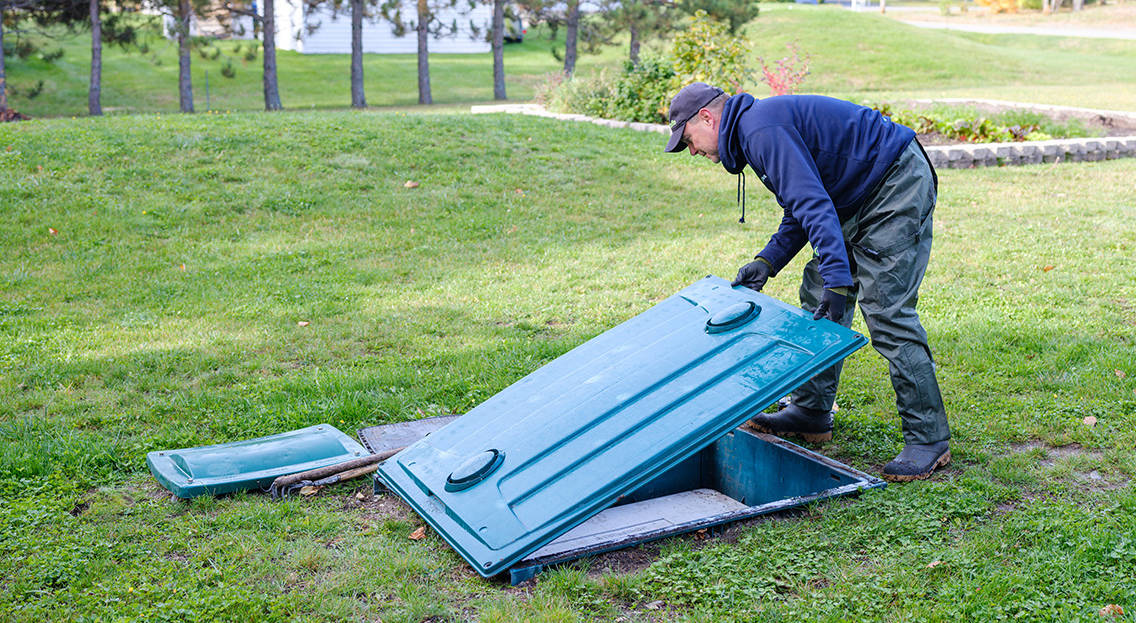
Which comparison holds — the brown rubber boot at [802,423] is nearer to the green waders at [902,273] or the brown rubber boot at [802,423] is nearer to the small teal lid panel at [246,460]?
the green waders at [902,273]

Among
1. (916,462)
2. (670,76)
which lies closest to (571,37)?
(670,76)

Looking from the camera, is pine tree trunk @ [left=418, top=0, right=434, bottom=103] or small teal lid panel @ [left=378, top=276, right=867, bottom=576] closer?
small teal lid panel @ [left=378, top=276, right=867, bottom=576]

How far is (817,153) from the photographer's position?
3.66m

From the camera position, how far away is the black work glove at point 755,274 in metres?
4.08

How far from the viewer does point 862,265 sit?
3.79m

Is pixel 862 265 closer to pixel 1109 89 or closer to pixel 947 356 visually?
pixel 947 356


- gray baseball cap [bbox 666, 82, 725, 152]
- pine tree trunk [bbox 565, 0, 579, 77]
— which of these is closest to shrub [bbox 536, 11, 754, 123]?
gray baseball cap [bbox 666, 82, 725, 152]

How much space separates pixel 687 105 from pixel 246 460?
2.30 metres

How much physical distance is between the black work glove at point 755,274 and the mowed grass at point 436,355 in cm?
90

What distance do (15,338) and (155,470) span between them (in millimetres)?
2536

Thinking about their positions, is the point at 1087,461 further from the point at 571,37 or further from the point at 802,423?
the point at 571,37

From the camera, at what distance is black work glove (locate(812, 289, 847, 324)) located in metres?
3.57

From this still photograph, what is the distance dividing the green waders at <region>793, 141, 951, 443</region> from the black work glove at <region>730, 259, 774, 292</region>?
1.20ft

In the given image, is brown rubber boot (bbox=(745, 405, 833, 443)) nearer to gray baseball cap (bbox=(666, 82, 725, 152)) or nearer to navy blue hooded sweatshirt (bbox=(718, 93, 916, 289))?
navy blue hooded sweatshirt (bbox=(718, 93, 916, 289))
